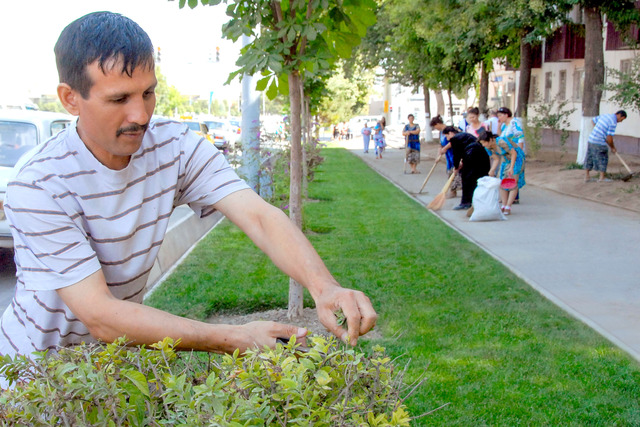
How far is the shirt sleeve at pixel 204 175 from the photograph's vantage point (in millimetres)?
2117

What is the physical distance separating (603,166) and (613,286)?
32.9ft

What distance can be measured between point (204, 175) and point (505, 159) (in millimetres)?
12530

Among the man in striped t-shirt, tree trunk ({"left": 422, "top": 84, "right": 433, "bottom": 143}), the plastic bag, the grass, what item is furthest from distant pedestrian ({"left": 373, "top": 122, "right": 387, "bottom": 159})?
the man in striped t-shirt

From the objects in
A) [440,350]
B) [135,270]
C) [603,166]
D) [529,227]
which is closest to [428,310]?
[440,350]

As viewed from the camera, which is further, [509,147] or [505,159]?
[505,159]

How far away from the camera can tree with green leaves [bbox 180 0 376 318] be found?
17.3ft

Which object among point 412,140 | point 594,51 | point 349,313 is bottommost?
point 412,140

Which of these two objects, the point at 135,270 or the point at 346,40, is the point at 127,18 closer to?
the point at 135,270

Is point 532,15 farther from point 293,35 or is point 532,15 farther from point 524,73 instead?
point 293,35

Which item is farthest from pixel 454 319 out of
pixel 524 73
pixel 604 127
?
pixel 524 73

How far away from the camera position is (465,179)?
47.2 ft

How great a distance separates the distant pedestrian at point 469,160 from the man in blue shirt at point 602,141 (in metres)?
3.70

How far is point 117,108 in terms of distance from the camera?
1.80m

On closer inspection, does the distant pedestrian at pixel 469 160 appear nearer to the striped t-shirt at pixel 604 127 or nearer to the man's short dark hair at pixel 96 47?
the striped t-shirt at pixel 604 127
